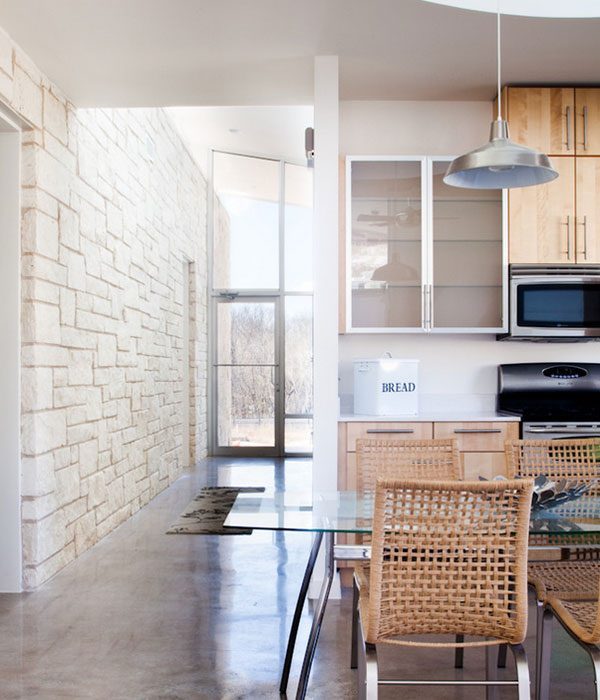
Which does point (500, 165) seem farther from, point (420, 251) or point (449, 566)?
point (420, 251)

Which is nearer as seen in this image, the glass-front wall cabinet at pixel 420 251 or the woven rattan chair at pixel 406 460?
the woven rattan chair at pixel 406 460

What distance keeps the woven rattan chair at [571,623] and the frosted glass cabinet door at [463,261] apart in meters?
2.03

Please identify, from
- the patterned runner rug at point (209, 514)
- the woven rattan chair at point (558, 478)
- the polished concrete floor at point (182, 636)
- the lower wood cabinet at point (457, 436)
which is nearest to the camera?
the woven rattan chair at point (558, 478)

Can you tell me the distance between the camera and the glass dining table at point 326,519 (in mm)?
2252

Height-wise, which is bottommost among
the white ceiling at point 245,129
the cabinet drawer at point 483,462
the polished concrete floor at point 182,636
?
the polished concrete floor at point 182,636

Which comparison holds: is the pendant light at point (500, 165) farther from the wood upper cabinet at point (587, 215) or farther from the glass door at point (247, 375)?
the glass door at point (247, 375)

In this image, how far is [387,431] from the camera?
4.06 meters

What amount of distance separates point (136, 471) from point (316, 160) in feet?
10.6

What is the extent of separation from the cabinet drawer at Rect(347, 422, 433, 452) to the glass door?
624 centimetres

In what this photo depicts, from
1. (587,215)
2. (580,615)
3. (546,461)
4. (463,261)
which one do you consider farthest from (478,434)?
(580,615)

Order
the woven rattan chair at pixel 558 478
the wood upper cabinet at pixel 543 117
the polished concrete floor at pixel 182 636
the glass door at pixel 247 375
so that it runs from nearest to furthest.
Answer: the woven rattan chair at pixel 558 478 < the polished concrete floor at pixel 182 636 < the wood upper cabinet at pixel 543 117 < the glass door at pixel 247 375

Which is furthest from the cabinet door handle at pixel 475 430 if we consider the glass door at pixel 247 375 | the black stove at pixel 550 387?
the glass door at pixel 247 375

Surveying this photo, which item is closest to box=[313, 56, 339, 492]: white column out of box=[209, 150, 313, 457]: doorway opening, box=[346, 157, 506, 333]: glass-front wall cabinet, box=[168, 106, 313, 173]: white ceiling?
box=[346, 157, 506, 333]: glass-front wall cabinet

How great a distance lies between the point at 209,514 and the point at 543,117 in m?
3.80
